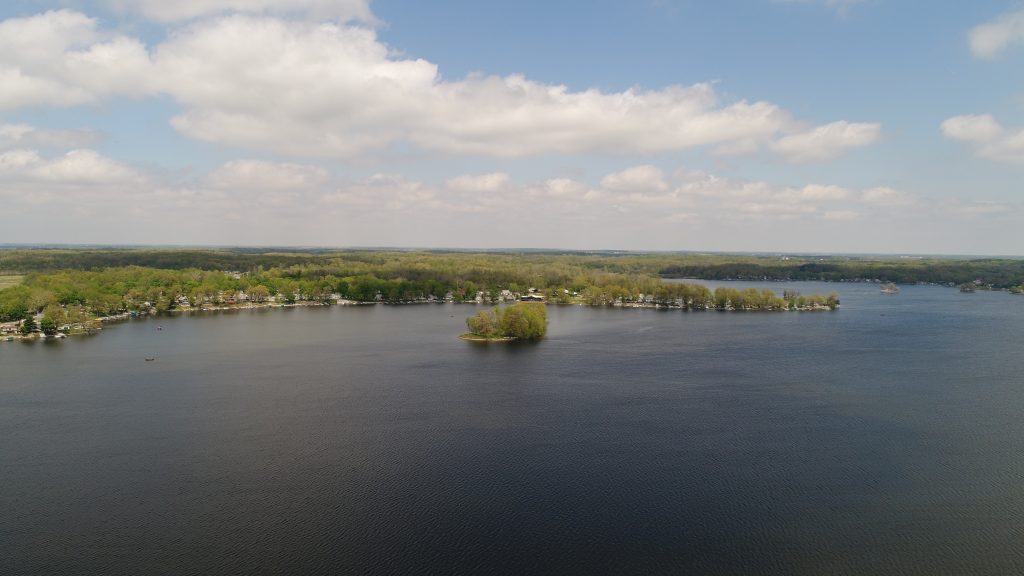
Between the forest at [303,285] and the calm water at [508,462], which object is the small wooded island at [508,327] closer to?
the calm water at [508,462]

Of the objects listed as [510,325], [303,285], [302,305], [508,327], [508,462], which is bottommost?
[508,462]

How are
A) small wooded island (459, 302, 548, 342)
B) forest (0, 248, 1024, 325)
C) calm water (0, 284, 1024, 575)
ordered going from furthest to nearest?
forest (0, 248, 1024, 325)
small wooded island (459, 302, 548, 342)
calm water (0, 284, 1024, 575)

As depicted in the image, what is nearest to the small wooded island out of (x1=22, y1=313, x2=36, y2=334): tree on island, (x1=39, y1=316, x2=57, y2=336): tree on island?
(x1=39, y1=316, x2=57, y2=336): tree on island

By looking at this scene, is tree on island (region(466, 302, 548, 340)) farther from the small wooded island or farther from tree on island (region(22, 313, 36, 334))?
tree on island (region(22, 313, 36, 334))

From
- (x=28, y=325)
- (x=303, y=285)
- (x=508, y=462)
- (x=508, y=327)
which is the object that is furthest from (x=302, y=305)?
(x=508, y=462)

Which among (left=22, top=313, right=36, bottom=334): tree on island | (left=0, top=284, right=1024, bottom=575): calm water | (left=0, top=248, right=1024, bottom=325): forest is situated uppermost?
(left=0, top=248, right=1024, bottom=325): forest

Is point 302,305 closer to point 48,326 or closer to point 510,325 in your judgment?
point 48,326

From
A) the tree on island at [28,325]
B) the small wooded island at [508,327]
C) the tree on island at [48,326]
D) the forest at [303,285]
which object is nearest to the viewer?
the tree on island at [48,326]

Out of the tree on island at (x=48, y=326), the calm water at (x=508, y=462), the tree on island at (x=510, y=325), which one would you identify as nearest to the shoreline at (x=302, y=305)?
the tree on island at (x=48, y=326)
